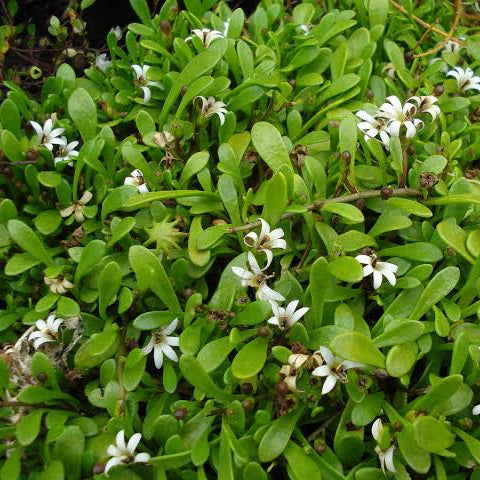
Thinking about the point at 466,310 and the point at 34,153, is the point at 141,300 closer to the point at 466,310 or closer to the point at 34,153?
the point at 34,153

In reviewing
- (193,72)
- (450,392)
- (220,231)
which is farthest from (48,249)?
(450,392)

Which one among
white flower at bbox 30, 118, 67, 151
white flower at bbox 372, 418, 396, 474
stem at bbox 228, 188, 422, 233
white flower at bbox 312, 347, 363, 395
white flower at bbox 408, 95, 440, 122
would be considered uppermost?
white flower at bbox 30, 118, 67, 151

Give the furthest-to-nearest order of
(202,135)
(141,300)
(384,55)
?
(384,55), (202,135), (141,300)

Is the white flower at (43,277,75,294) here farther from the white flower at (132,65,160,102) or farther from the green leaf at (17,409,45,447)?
the white flower at (132,65,160,102)

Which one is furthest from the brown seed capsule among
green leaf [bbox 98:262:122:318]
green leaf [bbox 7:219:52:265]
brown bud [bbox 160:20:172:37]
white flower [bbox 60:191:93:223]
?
brown bud [bbox 160:20:172:37]

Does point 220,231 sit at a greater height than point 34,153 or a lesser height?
lesser

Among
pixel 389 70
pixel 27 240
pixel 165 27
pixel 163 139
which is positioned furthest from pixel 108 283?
pixel 389 70

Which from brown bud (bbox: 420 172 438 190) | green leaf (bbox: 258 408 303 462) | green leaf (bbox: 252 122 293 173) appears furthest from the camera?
Result: green leaf (bbox: 252 122 293 173)

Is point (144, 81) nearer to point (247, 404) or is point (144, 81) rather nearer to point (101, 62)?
point (101, 62)
